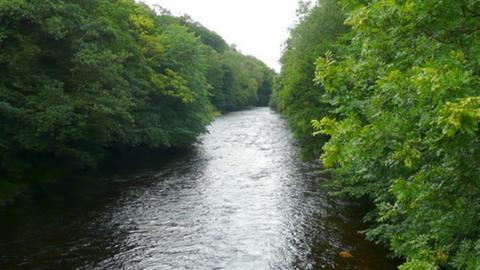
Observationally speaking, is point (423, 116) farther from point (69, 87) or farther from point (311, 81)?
point (69, 87)

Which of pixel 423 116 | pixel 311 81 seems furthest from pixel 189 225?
pixel 423 116

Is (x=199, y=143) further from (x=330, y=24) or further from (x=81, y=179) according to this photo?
(x=330, y=24)

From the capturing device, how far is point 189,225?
1689 cm

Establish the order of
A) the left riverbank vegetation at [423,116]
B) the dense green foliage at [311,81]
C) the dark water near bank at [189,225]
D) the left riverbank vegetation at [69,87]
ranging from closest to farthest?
the left riverbank vegetation at [423,116] → the dark water near bank at [189,225] → the left riverbank vegetation at [69,87] → the dense green foliage at [311,81]

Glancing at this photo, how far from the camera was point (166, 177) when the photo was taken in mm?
25750

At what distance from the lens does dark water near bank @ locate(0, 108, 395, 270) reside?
528 inches

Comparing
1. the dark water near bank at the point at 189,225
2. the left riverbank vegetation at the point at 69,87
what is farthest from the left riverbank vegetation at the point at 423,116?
the left riverbank vegetation at the point at 69,87

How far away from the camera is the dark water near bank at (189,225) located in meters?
13.4

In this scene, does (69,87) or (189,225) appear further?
(69,87)

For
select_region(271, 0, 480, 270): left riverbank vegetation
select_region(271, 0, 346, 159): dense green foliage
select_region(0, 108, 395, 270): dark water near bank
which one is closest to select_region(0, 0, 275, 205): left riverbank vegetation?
select_region(0, 108, 395, 270): dark water near bank

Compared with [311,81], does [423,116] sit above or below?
below

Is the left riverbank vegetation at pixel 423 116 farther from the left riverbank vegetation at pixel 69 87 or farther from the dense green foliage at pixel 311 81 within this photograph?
the left riverbank vegetation at pixel 69 87

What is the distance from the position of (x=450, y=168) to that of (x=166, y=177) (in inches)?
804

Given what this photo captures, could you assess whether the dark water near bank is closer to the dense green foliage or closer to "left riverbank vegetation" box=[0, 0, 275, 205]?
"left riverbank vegetation" box=[0, 0, 275, 205]
